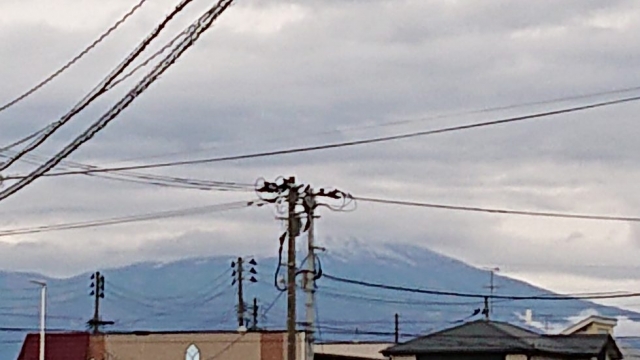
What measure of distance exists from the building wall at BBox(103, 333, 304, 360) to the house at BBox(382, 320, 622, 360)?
4.57m

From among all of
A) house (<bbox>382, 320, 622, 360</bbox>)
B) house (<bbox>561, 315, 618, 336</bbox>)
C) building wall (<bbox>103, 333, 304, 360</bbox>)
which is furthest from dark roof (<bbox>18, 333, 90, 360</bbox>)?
house (<bbox>561, 315, 618, 336</bbox>)

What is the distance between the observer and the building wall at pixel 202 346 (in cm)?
5681

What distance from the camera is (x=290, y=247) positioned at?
1510 inches

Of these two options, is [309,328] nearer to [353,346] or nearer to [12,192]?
[12,192]

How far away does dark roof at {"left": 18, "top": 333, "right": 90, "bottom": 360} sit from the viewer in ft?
198

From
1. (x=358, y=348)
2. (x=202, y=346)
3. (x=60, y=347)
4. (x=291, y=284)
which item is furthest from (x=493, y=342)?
(x=358, y=348)

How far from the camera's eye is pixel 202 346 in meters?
57.8

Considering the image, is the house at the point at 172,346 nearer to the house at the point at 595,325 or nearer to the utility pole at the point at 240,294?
the utility pole at the point at 240,294

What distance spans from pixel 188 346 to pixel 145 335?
2135 mm

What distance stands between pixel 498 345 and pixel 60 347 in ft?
59.4

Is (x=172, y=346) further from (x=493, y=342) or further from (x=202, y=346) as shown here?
(x=493, y=342)

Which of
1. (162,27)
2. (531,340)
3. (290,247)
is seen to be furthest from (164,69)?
(531,340)

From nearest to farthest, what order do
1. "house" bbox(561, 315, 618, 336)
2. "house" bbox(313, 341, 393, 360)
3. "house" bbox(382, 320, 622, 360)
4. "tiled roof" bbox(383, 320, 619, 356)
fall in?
"house" bbox(382, 320, 622, 360) < "tiled roof" bbox(383, 320, 619, 356) < "house" bbox(561, 315, 618, 336) < "house" bbox(313, 341, 393, 360)

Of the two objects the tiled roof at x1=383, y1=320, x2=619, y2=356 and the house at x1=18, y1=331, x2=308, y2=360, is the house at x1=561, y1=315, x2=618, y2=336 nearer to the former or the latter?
the tiled roof at x1=383, y1=320, x2=619, y2=356
